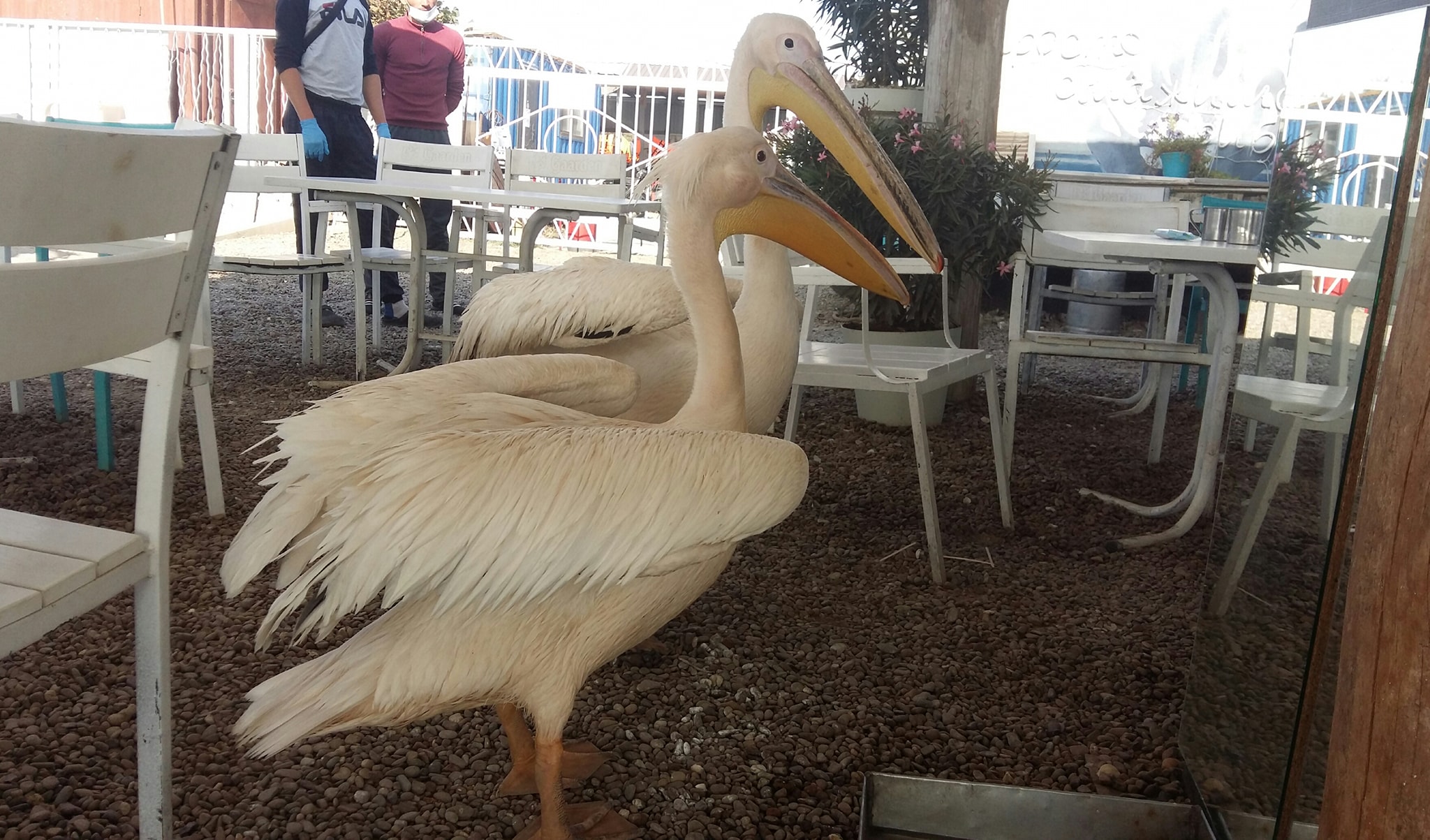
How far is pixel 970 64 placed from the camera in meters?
4.49

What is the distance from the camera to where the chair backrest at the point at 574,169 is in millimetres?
4625

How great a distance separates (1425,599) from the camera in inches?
32.0

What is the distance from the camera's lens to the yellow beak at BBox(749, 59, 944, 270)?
8.16 ft

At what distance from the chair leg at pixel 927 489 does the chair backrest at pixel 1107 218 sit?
156cm

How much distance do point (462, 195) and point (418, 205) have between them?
0.99 ft

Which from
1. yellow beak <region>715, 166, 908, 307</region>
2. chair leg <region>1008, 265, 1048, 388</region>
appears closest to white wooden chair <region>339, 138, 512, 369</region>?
chair leg <region>1008, 265, 1048, 388</region>

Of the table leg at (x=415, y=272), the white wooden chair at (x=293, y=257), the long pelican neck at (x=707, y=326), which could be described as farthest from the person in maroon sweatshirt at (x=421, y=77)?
the long pelican neck at (x=707, y=326)

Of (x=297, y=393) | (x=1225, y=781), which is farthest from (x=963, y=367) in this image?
(x=297, y=393)

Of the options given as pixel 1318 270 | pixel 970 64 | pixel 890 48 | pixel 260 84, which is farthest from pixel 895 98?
pixel 260 84

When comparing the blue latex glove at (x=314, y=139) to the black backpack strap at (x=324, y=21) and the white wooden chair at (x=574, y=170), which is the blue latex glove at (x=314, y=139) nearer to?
the black backpack strap at (x=324, y=21)

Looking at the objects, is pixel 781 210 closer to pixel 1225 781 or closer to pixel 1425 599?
→ pixel 1225 781

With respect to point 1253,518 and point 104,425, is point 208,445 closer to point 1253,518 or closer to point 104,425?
point 104,425

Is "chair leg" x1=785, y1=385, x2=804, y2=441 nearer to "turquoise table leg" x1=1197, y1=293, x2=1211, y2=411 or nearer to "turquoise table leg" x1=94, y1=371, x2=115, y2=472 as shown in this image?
"turquoise table leg" x1=94, y1=371, x2=115, y2=472

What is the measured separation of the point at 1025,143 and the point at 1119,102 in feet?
2.03
